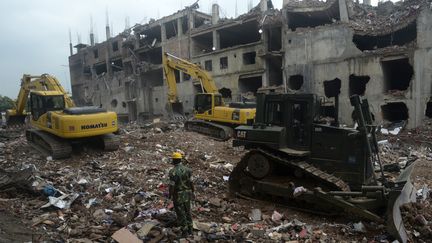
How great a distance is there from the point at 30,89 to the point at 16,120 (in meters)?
4.39

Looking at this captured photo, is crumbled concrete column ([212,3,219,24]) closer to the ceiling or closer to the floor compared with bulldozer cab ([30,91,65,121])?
closer to the ceiling

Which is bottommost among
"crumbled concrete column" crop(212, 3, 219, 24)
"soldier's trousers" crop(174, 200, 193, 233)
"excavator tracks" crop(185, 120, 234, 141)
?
"soldier's trousers" crop(174, 200, 193, 233)

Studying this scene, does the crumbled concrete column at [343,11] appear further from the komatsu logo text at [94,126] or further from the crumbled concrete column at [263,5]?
the komatsu logo text at [94,126]

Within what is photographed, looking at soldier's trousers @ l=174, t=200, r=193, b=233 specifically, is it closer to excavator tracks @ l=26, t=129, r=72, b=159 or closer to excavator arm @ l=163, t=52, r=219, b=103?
excavator tracks @ l=26, t=129, r=72, b=159

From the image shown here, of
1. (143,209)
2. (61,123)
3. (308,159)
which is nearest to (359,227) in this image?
(308,159)

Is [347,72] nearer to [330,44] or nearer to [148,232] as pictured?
[330,44]

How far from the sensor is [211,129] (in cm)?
1593

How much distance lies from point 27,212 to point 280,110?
5.47 meters

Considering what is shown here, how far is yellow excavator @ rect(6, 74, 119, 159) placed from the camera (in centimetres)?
1072

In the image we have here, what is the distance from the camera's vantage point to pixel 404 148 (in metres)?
14.5

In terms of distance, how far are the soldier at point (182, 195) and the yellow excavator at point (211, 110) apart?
8454mm

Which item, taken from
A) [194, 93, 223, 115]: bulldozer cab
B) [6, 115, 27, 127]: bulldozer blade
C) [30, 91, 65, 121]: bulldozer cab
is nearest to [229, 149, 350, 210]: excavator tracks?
[30, 91, 65, 121]: bulldozer cab

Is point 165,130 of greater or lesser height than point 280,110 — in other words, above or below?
below

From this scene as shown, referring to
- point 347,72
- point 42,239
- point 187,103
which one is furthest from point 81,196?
point 187,103
